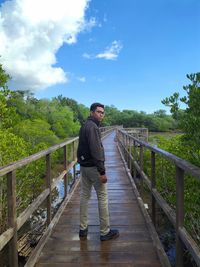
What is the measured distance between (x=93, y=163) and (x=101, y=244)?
97 centimetres

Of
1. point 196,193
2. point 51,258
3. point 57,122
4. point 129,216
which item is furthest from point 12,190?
point 57,122

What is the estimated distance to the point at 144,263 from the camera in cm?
349

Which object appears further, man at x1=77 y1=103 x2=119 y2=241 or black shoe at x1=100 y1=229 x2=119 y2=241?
black shoe at x1=100 y1=229 x2=119 y2=241

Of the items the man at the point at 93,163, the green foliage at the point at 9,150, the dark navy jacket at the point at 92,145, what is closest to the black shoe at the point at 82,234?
the man at the point at 93,163

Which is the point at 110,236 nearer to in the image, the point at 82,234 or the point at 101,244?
the point at 101,244

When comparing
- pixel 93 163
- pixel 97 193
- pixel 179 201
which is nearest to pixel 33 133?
pixel 97 193

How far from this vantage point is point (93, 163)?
4039 millimetres

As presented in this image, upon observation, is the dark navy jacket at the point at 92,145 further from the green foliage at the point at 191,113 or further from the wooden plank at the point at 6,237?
the green foliage at the point at 191,113

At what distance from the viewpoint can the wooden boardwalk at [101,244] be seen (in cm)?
357

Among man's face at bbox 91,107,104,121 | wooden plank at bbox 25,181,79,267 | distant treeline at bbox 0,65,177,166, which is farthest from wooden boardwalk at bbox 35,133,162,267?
distant treeline at bbox 0,65,177,166

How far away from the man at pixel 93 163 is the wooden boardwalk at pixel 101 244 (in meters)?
0.18

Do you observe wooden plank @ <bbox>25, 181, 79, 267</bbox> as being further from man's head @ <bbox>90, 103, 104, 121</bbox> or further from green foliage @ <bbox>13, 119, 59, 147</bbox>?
green foliage @ <bbox>13, 119, 59, 147</bbox>

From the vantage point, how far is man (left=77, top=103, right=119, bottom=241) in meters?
3.88

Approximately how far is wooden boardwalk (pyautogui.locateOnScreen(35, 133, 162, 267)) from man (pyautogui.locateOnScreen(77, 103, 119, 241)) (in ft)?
0.60
